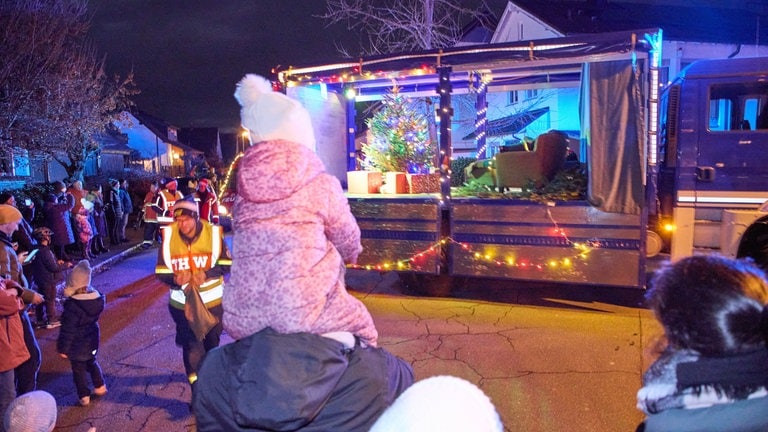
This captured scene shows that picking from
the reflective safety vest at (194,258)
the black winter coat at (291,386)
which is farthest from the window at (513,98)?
the black winter coat at (291,386)

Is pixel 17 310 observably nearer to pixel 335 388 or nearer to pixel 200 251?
pixel 200 251

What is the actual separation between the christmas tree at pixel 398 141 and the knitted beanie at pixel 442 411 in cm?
790

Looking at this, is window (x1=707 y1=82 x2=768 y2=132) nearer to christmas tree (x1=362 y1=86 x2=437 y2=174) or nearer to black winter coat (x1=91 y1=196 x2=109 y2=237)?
christmas tree (x1=362 y1=86 x2=437 y2=174)

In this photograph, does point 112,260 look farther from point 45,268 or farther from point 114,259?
point 45,268

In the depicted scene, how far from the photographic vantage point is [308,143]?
1.97 metres

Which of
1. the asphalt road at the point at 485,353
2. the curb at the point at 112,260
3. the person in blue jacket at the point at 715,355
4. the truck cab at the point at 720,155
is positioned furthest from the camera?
the curb at the point at 112,260

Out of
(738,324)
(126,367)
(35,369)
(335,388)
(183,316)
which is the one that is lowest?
(126,367)

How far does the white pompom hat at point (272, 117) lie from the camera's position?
1902 millimetres

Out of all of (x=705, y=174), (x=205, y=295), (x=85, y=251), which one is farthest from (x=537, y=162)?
(x=85, y=251)

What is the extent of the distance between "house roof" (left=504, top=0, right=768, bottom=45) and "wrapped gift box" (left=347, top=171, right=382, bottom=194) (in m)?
12.5

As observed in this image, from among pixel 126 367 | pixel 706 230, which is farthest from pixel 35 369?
pixel 706 230

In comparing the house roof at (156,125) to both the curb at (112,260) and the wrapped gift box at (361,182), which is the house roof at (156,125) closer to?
the curb at (112,260)

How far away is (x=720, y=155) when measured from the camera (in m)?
6.38

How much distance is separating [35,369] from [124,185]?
1454cm
